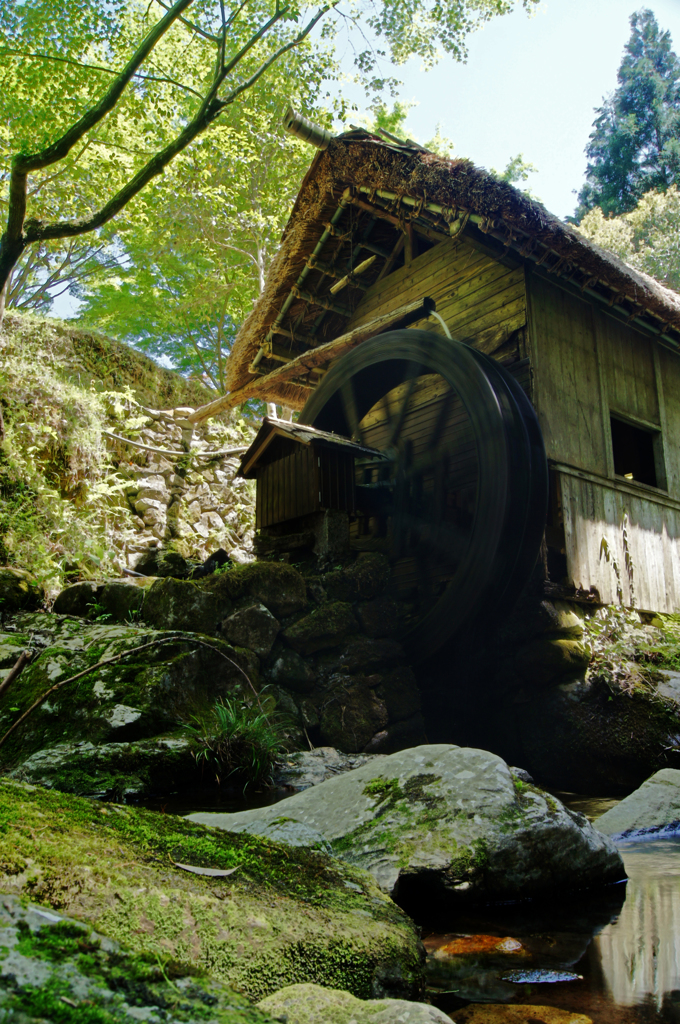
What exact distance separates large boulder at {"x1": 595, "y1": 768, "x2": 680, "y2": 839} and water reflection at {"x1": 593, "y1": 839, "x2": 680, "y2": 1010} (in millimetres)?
528

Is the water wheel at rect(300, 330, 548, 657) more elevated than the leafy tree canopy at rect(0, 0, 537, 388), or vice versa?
the leafy tree canopy at rect(0, 0, 537, 388)

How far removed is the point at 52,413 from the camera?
9250 millimetres

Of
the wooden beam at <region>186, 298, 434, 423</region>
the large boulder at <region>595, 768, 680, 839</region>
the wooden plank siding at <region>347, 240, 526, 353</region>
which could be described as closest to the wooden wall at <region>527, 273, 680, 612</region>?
the wooden plank siding at <region>347, 240, 526, 353</region>

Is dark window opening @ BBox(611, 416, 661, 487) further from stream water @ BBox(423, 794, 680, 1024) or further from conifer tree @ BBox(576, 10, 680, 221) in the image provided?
conifer tree @ BBox(576, 10, 680, 221)

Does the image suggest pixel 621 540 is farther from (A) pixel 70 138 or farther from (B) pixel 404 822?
(A) pixel 70 138

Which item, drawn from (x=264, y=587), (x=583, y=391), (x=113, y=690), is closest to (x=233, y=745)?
(x=113, y=690)

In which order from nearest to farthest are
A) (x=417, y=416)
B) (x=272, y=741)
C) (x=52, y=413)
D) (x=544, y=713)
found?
(x=272, y=741) → (x=544, y=713) → (x=417, y=416) → (x=52, y=413)

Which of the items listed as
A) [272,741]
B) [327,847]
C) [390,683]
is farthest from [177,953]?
[390,683]

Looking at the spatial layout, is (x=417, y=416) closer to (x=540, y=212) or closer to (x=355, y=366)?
(x=355, y=366)

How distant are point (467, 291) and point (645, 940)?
227 inches

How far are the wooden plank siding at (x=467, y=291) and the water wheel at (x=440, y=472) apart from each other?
0.59 m

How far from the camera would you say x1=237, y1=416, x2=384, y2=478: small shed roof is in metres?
5.85

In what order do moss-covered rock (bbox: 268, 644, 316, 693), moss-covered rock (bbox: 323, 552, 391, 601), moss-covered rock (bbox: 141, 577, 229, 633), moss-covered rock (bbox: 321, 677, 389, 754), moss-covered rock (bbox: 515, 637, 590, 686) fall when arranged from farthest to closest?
1. moss-covered rock (bbox: 323, 552, 391, 601)
2. moss-covered rock (bbox: 515, 637, 590, 686)
3. moss-covered rock (bbox: 141, 577, 229, 633)
4. moss-covered rock (bbox: 268, 644, 316, 693)
5. moss-covered rock (bbox: 321, 677, 389, 754)

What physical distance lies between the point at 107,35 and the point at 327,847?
846 cm
